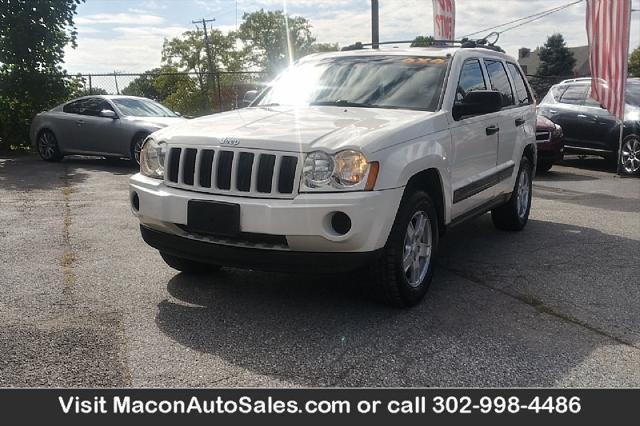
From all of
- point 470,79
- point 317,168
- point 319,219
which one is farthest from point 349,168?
point 470,79

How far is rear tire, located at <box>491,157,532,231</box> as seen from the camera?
21.7ft

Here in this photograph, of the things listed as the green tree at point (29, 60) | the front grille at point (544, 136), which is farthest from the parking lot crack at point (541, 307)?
the green tree at point (29, 60)

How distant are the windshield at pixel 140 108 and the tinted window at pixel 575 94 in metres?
7.94

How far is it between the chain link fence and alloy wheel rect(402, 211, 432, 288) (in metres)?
3.01

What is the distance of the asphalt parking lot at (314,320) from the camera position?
3311mm

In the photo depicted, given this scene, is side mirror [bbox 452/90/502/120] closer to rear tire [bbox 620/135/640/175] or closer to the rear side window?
rear tire [bbox 620/135/640/175]

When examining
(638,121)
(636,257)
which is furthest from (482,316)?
(638,121)

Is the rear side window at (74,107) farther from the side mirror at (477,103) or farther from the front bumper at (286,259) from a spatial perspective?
the front bumper at (286,259)

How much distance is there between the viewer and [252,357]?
3.50 metres

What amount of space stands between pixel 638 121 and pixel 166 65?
254ft

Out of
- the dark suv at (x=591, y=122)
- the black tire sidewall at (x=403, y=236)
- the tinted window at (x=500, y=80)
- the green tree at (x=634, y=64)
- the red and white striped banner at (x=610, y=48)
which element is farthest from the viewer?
the green tree at (x=634, y=64)

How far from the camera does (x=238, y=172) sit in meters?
3.87

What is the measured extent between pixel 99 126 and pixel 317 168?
32.5 ft

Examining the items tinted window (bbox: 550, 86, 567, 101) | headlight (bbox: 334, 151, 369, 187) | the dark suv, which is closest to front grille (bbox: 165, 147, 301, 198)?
headlight (bbox: 334, 151, 369, 187)
